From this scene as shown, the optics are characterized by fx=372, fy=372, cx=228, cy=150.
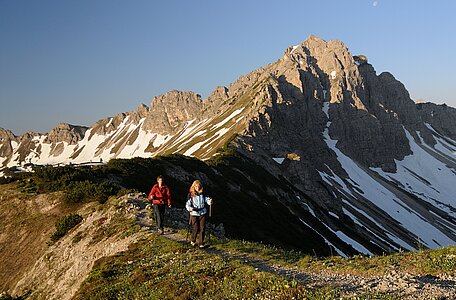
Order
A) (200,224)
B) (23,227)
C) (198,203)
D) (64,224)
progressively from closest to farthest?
1. (198,203)
2. (200,224)
3. (64,224)
4. (23,227)

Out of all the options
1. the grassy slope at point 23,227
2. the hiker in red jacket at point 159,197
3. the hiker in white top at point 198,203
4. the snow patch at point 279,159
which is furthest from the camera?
the snow patch at point 279,159

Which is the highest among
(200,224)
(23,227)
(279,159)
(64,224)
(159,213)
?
(279,159)

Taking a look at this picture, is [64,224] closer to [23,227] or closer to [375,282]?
[23,227]

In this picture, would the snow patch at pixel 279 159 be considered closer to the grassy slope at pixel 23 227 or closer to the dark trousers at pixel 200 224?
the grassy slope at pixel 23 227

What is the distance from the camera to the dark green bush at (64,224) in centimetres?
2706

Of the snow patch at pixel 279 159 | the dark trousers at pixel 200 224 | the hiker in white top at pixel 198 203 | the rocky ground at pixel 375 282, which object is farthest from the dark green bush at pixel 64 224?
the snow patch at pixel 279 159

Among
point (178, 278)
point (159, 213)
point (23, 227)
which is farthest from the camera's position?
point (23, 227)

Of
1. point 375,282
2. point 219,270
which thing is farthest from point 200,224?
point 375,282

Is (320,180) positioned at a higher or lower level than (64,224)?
lower

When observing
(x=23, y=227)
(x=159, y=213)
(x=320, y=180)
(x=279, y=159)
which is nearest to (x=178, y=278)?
(x=159, y=213)

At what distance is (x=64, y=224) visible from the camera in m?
27.5

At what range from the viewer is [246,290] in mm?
12289

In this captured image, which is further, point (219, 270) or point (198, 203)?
point (198, 203)

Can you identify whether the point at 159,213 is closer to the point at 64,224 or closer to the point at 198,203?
the point at 198,203
